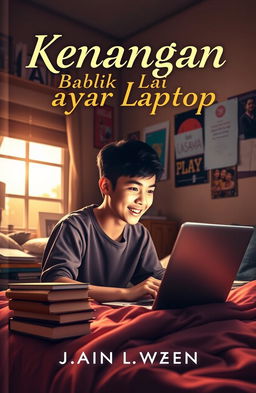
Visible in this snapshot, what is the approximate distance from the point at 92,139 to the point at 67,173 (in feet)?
1.42

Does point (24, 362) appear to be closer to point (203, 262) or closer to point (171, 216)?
point (203, 262)

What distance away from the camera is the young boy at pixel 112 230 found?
1392 mm

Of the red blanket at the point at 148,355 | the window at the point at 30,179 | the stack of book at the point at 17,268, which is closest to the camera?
the red blanket at the point at 148,355

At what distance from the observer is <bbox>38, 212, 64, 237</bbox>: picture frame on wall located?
3.90 m

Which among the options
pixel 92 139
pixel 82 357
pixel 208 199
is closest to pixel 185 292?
pixel 82 357

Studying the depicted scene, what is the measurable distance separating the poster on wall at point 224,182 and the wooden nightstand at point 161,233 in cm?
46

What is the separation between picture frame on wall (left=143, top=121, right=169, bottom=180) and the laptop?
3.17m

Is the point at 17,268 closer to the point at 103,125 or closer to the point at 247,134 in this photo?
the point at 247,134

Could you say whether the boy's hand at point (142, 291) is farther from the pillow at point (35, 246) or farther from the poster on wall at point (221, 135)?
the poster on wall at point (221, 135)

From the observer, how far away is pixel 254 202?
356cm

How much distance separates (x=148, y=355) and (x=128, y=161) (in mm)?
777

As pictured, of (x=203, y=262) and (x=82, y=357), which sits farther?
(x=203, y=262)

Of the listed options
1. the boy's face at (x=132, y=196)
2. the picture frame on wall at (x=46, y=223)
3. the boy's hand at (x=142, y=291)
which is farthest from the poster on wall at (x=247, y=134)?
the boy's hand at (x=142, y=291)

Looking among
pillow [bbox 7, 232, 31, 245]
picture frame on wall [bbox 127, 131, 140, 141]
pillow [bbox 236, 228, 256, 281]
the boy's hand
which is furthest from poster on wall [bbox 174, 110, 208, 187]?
the boy's hand
